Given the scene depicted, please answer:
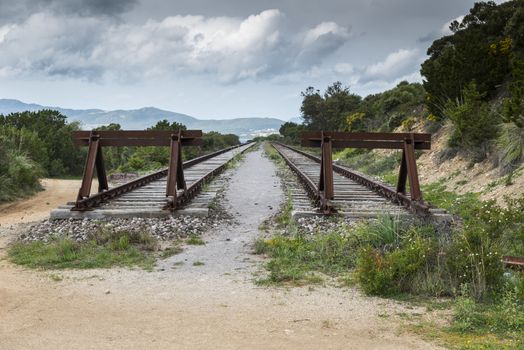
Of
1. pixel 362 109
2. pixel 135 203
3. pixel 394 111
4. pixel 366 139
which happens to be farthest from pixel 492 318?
pixel 362 109

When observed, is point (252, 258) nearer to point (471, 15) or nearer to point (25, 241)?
point (25, 241)

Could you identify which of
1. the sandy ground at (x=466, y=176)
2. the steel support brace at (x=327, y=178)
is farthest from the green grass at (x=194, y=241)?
the sandy ground at (x=466, y=176)

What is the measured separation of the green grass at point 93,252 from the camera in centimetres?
736

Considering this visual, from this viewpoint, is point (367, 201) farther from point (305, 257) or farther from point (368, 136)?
point (305, 257)

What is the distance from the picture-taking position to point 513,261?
644 centimetres

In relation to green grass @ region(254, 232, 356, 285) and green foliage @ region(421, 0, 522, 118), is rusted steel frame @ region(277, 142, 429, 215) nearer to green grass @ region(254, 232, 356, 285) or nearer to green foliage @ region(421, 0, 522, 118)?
green grass @ region(254, 232, 356, 285)

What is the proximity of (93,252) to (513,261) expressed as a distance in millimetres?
5727

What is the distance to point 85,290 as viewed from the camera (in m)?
6.16

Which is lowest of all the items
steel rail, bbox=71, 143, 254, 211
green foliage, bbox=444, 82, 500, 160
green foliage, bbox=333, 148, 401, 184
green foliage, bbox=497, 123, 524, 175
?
steel rail, bbox=71, 143, 254, 211

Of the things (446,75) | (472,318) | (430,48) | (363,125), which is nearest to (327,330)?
(472,318)

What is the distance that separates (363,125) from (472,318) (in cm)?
3778

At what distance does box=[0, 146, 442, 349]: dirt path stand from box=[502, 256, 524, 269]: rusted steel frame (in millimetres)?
1767

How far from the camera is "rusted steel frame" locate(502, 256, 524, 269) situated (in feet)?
20.8

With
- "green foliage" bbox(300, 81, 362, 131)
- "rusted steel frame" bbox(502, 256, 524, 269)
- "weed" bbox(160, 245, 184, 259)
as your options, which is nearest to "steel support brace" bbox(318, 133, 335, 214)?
"weed" bbox(160, 245, 184, 259)
